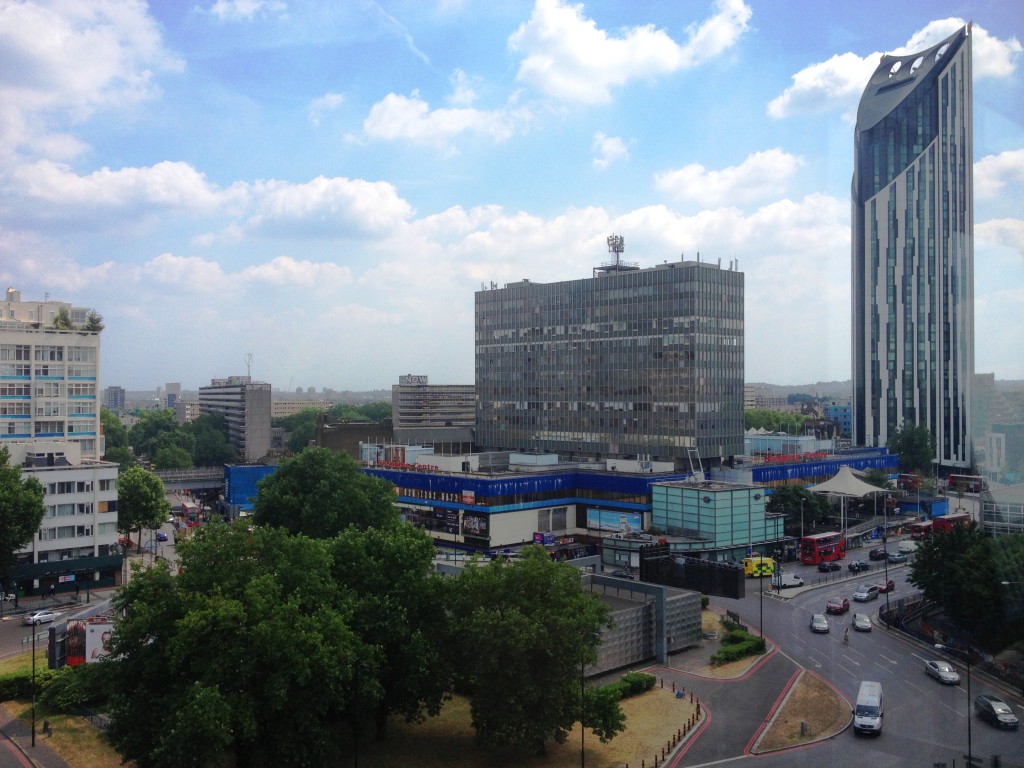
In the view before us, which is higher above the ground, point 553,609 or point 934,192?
point 934,192

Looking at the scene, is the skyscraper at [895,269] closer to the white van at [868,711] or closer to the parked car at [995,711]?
the white van at [868,711]

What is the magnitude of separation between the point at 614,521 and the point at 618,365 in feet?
44.7

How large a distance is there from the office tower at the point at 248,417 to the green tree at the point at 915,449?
5174 cm

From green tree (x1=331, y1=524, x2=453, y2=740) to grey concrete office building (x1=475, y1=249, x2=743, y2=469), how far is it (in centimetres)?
3091

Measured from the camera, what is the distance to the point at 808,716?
55.4 feet

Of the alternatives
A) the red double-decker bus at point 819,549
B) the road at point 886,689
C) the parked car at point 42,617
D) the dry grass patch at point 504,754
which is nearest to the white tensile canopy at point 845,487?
the red double-decker bus at point 819,549

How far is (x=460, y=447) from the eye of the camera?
191 ft

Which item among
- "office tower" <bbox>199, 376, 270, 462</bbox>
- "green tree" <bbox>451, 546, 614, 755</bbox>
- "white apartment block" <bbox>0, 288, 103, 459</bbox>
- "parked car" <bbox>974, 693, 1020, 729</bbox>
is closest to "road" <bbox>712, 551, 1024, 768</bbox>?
"parked car" <bbox>974, 693, 1020, 729</bbox>

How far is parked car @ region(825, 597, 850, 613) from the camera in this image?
25953mm

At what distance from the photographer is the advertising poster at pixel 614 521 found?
3628 centimetres

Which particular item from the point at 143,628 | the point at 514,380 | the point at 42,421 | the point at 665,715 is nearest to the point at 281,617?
the point at 143,628

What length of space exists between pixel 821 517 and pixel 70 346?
1394 inches

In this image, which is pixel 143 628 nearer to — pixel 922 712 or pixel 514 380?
pixel 922 712

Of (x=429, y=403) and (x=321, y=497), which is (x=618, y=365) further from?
(x=429, y=403)
